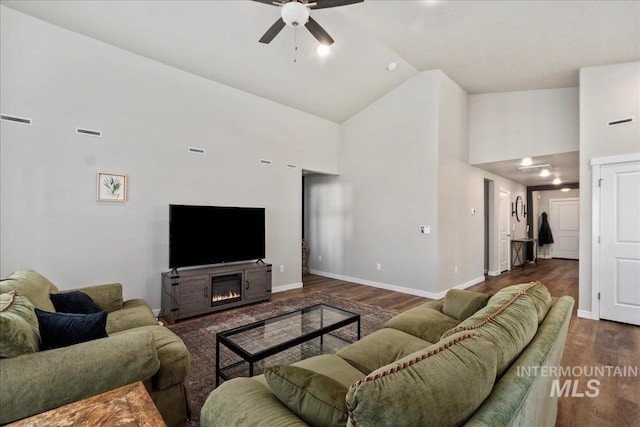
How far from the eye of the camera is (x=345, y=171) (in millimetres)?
6453

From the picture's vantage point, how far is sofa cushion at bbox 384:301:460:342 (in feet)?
7.39

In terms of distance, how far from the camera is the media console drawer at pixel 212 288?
3.82 m

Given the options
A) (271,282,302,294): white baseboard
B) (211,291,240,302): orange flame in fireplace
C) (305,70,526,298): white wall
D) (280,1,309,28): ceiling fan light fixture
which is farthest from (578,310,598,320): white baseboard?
(280,1,309,28): ceiling fan light fixture

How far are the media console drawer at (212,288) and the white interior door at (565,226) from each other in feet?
33.8

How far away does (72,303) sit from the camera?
2.37 meters

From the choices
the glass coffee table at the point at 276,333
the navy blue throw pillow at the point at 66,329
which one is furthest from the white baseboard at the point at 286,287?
the navy blue throw pillow at the point at 66,329

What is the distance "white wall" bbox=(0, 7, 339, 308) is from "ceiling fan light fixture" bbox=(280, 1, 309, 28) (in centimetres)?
231

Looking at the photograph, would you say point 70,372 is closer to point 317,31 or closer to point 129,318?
point 129,318

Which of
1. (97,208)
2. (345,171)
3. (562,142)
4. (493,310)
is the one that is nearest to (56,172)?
(97,208)

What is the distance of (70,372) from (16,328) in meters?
0.33

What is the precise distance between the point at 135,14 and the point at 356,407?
14.0 feet

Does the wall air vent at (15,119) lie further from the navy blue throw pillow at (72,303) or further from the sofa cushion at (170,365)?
the sofa cushion at (170,365)

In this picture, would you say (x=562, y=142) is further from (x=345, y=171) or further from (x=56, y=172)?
(x=56, y=172)

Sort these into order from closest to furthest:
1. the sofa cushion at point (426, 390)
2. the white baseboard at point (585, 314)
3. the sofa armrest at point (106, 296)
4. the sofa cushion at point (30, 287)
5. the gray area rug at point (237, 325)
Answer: the sofa cushion at point (426, 390) < the sofa cushion at point (30, 287) < the gray area rug at point (237, 325) < the sofa armrest at point (106, 296) < the white baseboard at point (585, 314)
